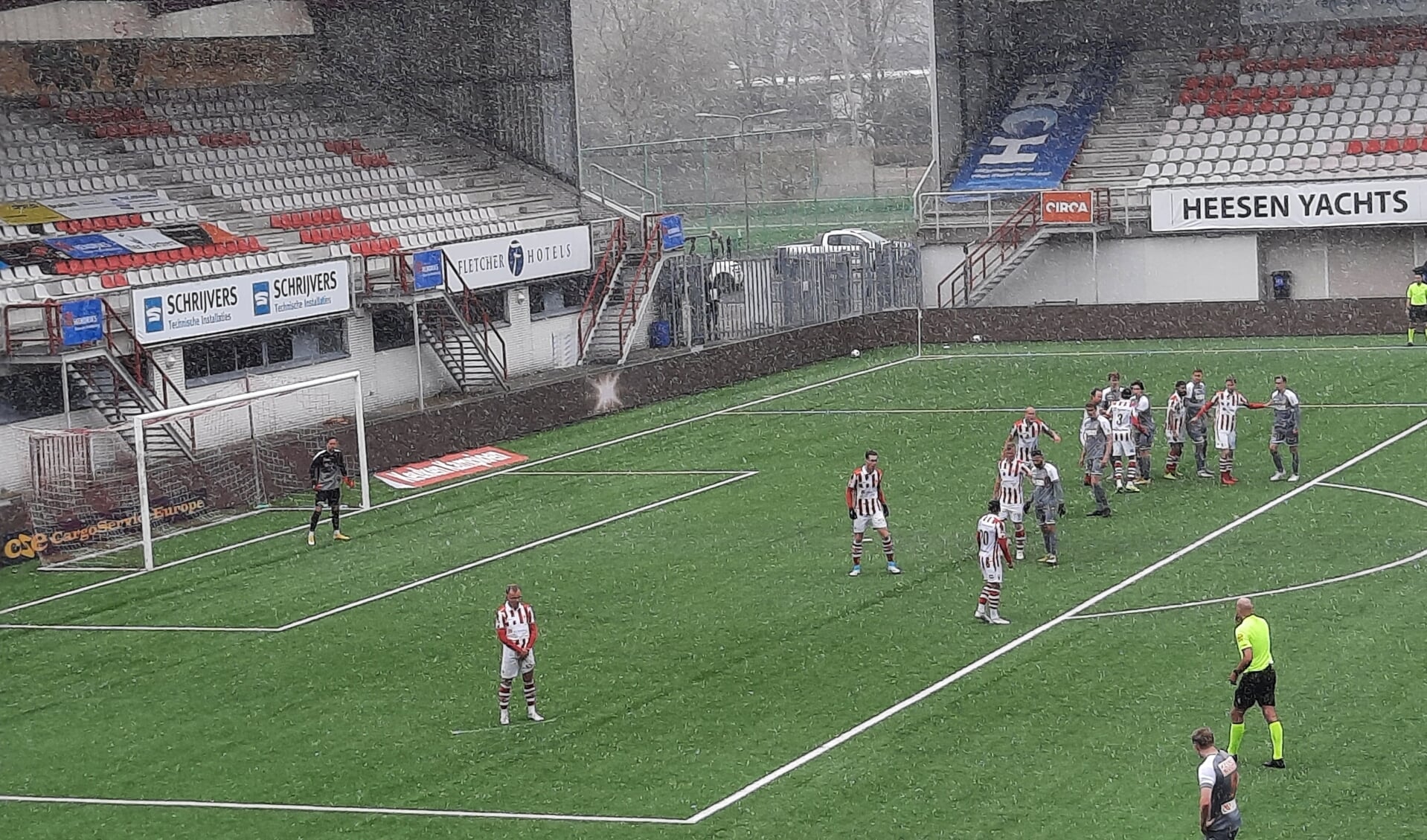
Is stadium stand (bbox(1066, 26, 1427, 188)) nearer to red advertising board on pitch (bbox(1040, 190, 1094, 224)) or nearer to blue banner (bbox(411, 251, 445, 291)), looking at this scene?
red advertising board on pitch (bbox(1040, 190, 1094, 224))

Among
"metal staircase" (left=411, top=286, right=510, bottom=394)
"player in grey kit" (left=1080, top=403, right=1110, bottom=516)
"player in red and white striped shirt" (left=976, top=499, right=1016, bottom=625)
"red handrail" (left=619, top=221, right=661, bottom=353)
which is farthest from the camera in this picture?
"red handrail" (left=619, top=221, right=661, bottom=353)

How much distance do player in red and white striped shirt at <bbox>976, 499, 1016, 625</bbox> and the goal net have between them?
13027mm

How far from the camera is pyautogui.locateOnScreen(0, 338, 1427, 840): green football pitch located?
18.0 m

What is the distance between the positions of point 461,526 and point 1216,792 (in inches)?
744

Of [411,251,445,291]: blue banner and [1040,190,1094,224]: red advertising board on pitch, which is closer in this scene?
[411,251,445,291]: blue banner

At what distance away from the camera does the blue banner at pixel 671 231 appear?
50.1 m

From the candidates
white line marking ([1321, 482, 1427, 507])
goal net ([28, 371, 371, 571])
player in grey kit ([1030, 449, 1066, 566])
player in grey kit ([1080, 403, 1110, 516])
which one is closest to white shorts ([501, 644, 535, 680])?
player in grey kit ([1030, 449, 1066, 566])

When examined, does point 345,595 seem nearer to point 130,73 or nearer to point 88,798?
point 88,798

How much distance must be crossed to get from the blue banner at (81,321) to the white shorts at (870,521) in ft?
48.5

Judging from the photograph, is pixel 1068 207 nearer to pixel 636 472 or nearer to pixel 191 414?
pixel 636 472

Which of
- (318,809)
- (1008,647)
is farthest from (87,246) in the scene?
(318,809)

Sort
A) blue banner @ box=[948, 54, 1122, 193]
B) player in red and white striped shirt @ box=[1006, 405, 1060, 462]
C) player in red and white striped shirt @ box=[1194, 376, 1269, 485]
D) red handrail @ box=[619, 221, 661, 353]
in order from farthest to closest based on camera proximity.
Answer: blue banner @ box=[948, 54, 1122, 193]
red handrail @ box=[619, 221, 661, 353]
player in red and white striped shirt @ box=[1194, 376, 1269, 485]
player in red and white striped shirt @ box=[1006, 405, 1060, 462]

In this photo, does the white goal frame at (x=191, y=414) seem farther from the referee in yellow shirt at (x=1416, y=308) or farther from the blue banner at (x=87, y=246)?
the referee in yellow shirt at (x=1416, y=308)

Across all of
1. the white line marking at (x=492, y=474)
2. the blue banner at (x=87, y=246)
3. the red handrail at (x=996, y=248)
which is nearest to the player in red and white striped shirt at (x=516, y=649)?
the white line marking at (x=492, y=474)
